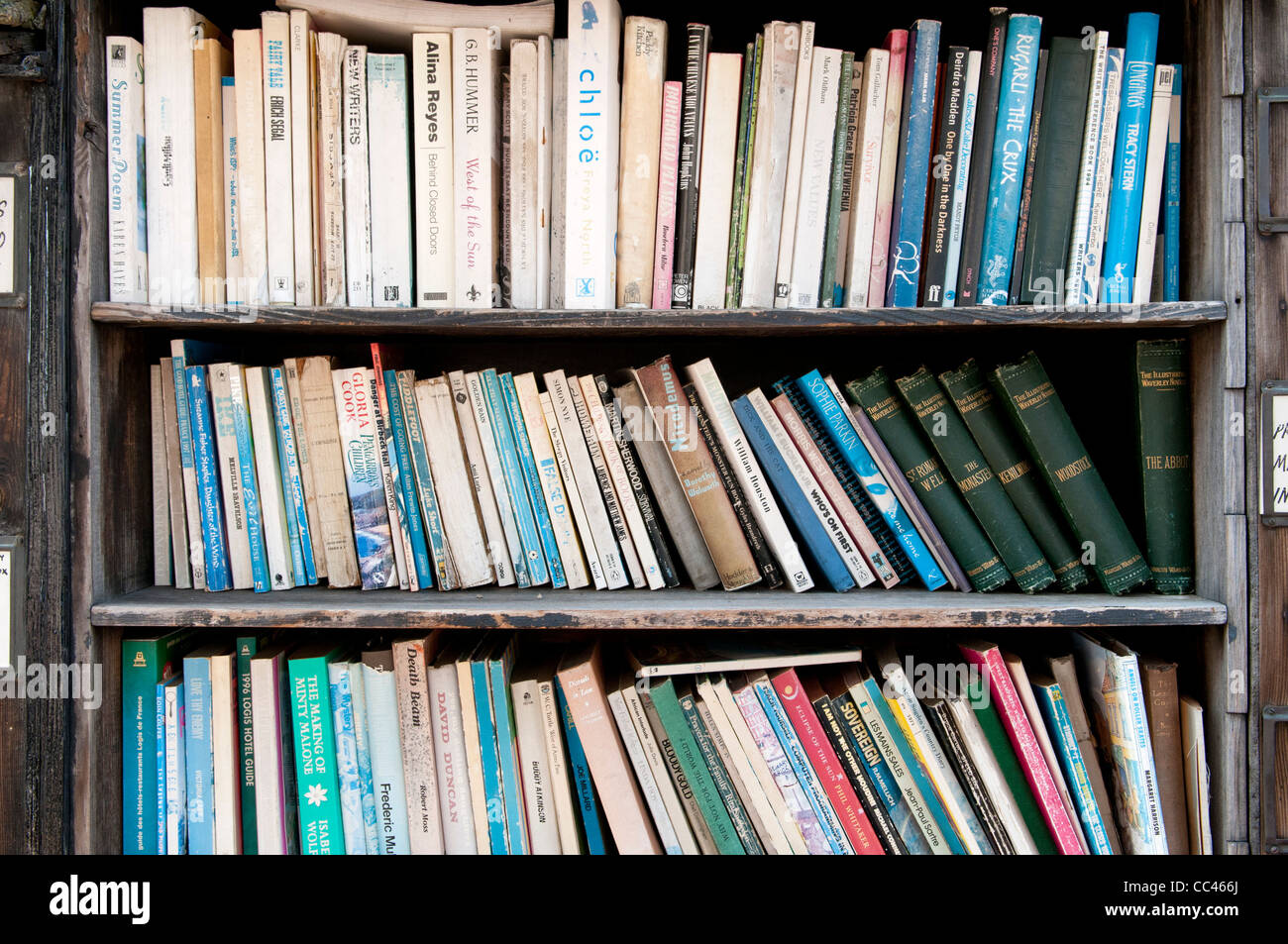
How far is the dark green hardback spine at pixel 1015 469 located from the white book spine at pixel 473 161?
667mm

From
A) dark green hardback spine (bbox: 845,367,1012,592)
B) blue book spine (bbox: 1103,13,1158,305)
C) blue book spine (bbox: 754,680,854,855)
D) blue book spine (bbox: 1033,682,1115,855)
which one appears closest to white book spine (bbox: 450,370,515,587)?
blue book spine (bbox: 754,680,854,855)

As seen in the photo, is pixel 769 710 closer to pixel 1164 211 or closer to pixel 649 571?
pixel 649 571

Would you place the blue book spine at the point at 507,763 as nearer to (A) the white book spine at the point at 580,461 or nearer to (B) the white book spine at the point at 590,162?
(A) the white book spine at the point at 580,461

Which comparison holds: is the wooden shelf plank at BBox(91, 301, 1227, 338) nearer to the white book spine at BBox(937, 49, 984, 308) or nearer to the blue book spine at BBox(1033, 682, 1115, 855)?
the white book spine at BBox(937, 49, 984, 308)

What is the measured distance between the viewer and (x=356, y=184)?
1.07 meters

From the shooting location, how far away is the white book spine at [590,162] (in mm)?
1040

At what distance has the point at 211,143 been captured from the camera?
41.8 inches

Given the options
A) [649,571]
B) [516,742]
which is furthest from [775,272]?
[516,742]

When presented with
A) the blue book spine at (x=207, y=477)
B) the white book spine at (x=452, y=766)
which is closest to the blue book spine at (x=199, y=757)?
the blue book spine at (x=207, y=477)

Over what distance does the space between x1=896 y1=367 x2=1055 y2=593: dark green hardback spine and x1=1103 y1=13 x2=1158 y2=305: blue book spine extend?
261 mm

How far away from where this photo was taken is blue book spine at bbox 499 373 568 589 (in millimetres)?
1104

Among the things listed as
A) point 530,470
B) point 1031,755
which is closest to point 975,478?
point 1031,755

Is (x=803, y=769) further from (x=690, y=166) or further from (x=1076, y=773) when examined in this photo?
(x=690, y=166)

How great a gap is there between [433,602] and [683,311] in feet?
1.73
